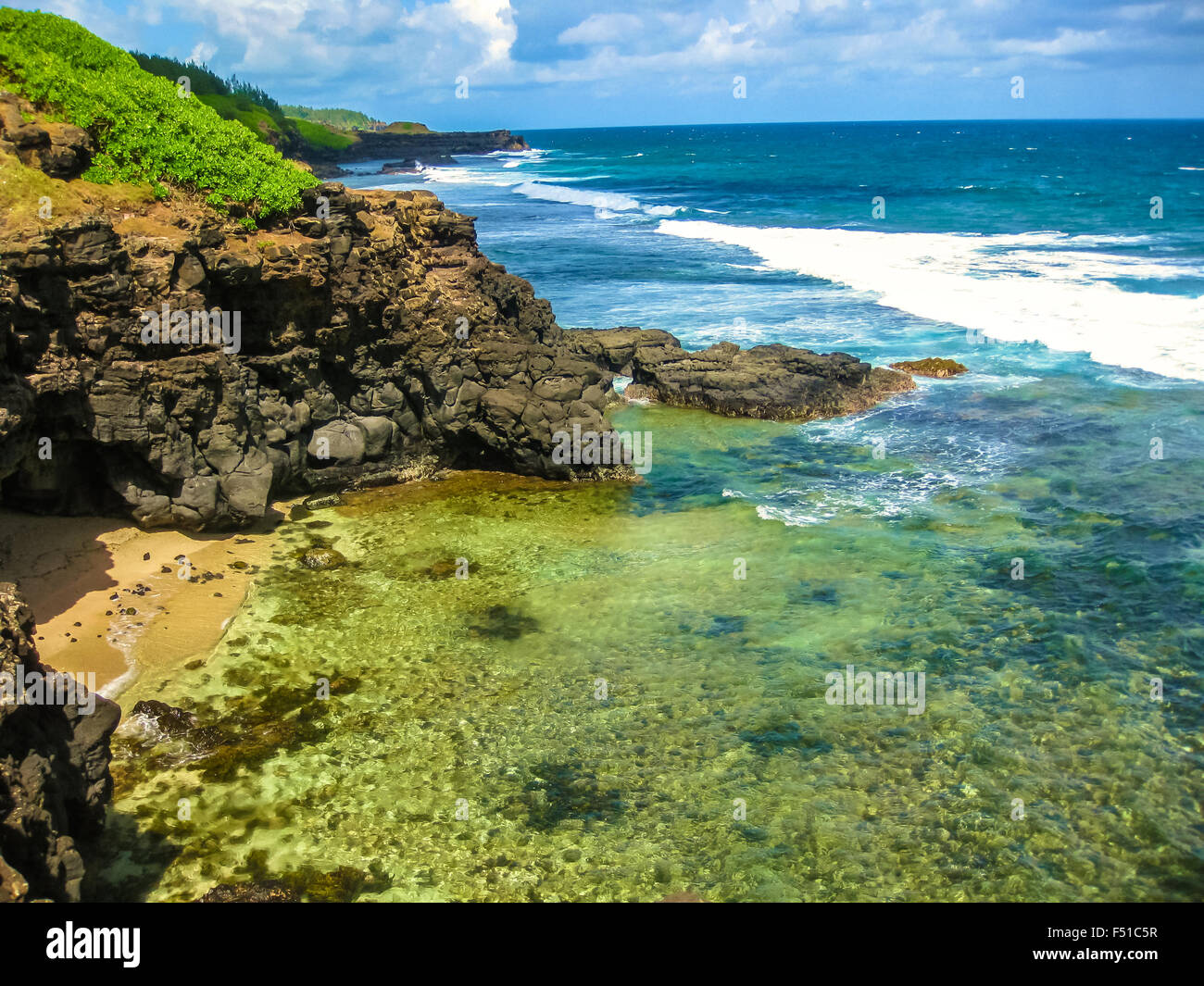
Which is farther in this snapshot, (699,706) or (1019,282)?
(1019,282)

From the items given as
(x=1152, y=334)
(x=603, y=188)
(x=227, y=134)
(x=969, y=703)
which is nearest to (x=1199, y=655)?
(x=969, y=703)

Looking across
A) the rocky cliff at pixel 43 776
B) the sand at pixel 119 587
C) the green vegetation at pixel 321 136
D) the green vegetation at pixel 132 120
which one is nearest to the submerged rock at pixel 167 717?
the sand at pixel 119 587

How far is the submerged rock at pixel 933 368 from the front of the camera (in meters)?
32.5

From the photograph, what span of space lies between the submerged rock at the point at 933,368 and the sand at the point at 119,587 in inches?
889

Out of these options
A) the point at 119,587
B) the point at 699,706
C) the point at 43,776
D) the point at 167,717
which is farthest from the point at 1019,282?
the point at 43,776

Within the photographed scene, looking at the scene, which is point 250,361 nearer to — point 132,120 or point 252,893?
point 132,120

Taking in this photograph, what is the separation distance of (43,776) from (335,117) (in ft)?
616

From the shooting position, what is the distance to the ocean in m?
11.3

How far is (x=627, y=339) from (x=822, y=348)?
7.47 m

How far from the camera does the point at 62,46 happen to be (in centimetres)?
2122

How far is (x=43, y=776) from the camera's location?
9.56 m

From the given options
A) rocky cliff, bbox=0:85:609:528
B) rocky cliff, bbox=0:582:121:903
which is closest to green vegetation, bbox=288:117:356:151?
rocky cliff, bbox=0:85:609:528

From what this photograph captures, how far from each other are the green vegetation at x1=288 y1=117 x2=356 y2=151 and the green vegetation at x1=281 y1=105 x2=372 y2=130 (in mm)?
29647

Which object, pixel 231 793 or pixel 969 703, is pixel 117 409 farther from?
pixel 969 703
